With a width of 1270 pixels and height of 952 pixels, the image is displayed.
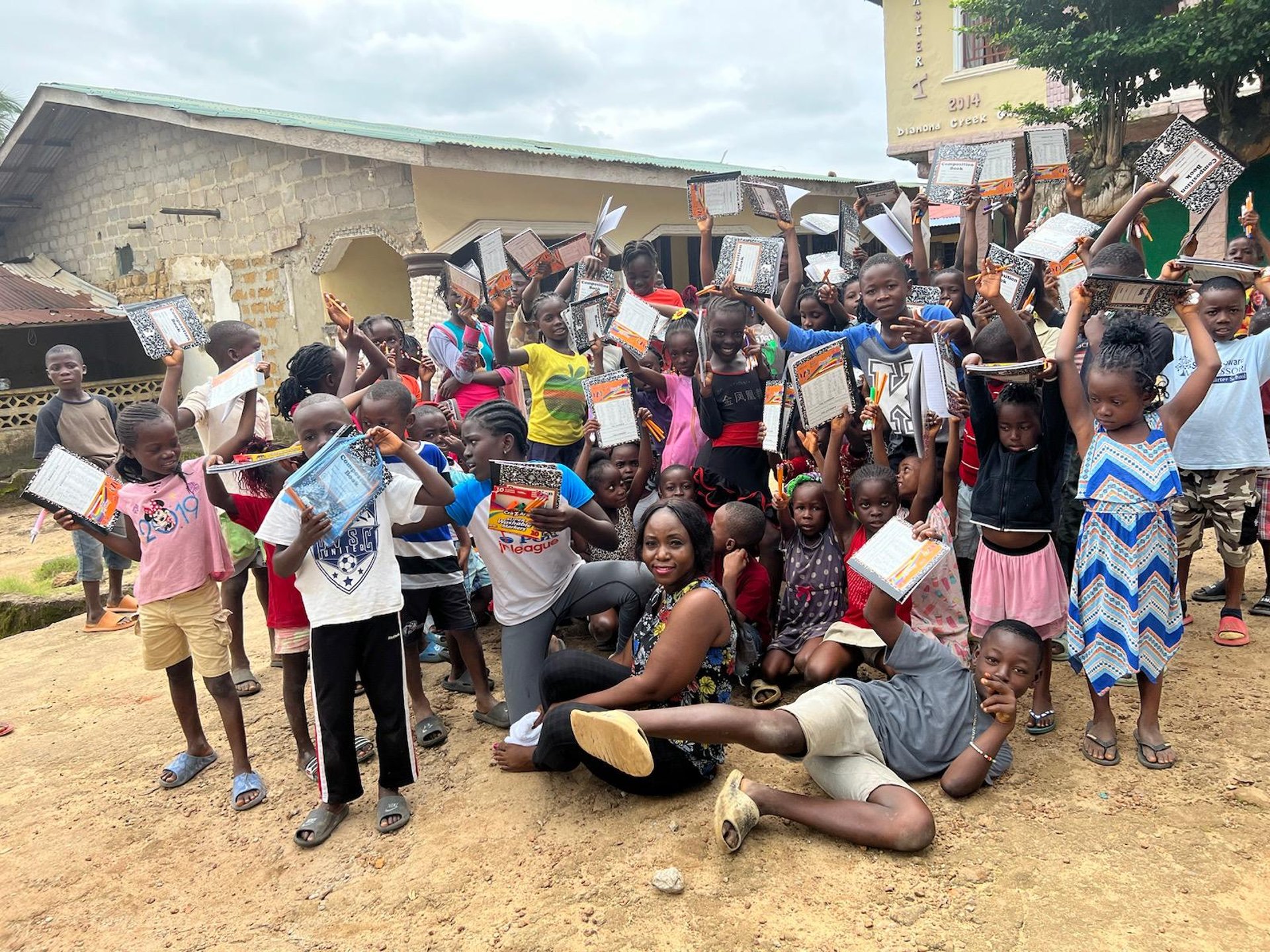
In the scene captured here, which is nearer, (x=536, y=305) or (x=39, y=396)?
(x=536, y=305)

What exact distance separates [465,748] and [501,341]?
7.49ft

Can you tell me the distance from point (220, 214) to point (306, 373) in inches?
294

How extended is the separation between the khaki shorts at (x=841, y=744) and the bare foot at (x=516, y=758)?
103 cm

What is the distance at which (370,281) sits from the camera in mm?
9422

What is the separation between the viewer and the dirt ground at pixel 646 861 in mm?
2068

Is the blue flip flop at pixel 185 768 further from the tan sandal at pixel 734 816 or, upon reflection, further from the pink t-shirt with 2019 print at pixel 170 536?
the tan sandal at pixel 734 816

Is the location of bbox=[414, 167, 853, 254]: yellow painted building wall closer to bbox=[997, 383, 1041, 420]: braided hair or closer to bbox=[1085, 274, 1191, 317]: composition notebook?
bbox=[997, 383, 1041, 420]: braided hair

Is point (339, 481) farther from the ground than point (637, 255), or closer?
closer

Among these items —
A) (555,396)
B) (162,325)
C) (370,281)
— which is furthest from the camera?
(370,281)

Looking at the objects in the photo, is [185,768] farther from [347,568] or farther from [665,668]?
[665,668]

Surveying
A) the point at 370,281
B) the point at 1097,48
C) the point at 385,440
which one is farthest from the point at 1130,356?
the point at 1097,48

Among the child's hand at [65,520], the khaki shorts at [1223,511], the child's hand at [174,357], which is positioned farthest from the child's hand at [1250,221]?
the child's hand at [65,520]

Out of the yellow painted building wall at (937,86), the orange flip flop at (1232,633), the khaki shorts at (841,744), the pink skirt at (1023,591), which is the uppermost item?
the yellow painted building wall at (937,86)

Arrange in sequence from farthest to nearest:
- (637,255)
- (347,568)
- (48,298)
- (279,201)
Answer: (48,298)
(279,201)
(637,255)
(347,568)
